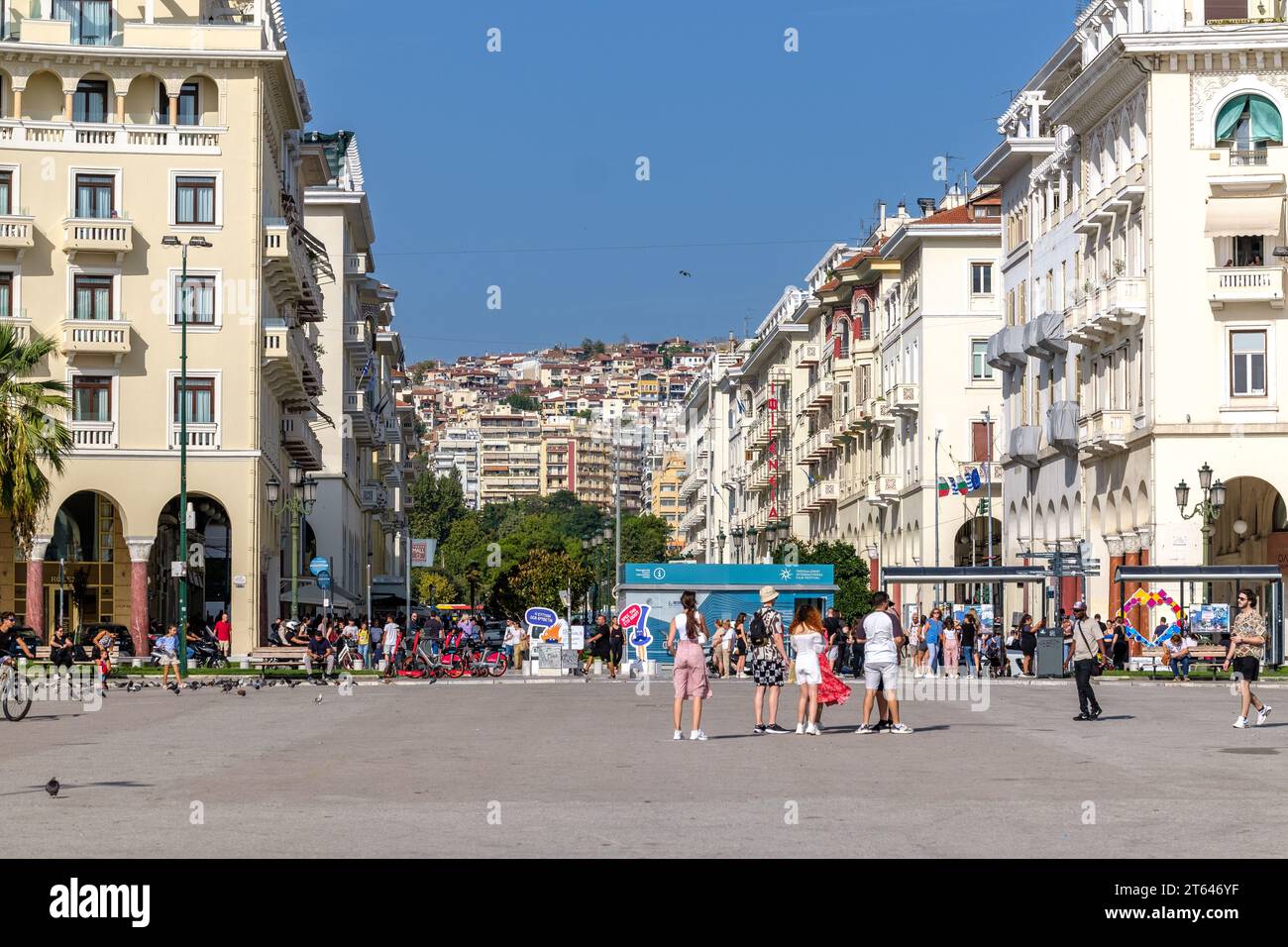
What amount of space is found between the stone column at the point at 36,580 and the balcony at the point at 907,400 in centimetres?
4118

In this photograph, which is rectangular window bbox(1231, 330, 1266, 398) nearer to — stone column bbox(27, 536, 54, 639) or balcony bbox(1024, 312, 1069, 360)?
balcony bbox(1024, 312, 1069, 360)

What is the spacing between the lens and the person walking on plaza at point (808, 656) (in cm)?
2652

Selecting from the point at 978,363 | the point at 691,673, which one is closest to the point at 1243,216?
the point at 978,363

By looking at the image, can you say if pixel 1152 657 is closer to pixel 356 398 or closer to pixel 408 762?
pixel 408 762

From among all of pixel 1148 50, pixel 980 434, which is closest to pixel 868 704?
pixel 1148 50

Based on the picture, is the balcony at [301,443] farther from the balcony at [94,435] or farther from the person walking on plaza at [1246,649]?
the person walking on plaza at [1246,649]

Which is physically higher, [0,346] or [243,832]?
[0,346]

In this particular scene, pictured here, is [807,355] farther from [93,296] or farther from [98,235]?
[98,235]

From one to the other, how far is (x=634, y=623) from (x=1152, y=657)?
40.0ft

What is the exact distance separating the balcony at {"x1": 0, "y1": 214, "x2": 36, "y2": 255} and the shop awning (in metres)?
31.8

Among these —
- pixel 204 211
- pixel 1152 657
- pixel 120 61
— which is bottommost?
pixel 1152 657

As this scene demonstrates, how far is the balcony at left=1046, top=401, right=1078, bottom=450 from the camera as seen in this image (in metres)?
68.6

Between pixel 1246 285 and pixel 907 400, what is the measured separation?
110 feet
